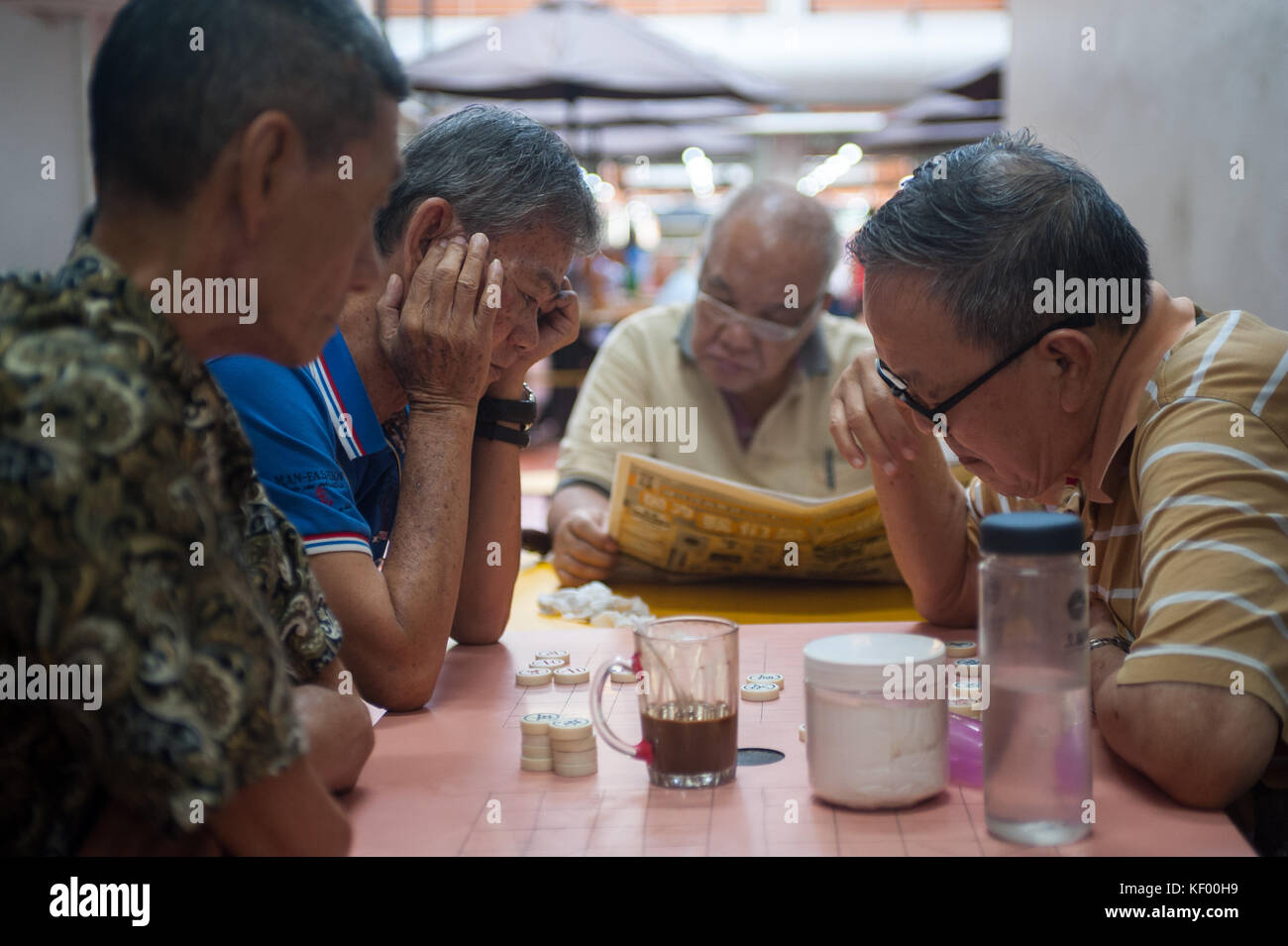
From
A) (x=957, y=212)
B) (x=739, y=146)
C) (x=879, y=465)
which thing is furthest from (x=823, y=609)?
(x=739, y=146)

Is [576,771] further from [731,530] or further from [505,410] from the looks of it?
[731,530]

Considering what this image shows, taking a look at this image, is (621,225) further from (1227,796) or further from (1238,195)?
(1227,796)

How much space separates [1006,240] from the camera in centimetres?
141

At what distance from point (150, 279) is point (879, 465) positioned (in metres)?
1.33

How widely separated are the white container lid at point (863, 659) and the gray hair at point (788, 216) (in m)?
2.09

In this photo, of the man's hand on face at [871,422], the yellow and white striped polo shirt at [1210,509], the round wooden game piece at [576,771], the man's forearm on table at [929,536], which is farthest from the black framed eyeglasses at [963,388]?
Answer: the round wooden game piece at [576,771]

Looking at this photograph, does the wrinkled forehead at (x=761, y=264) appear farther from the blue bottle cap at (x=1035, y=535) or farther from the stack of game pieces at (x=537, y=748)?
the blue bottle cap at (x=1035, y=535)

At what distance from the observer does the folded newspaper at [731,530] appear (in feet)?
7.53

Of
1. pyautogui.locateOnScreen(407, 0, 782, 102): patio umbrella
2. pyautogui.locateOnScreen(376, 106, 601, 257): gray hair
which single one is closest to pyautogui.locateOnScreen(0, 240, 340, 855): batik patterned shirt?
pyautogui.locateOnScreen(376, 106, 601, 257): gray hair

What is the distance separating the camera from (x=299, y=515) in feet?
4.92

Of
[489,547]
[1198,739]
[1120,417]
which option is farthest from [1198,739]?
[489,547]

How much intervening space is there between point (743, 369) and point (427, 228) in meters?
1.46

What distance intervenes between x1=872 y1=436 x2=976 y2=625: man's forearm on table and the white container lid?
84cm

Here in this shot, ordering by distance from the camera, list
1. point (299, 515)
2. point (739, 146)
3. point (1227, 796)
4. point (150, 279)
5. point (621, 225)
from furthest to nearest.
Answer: point (621, 225)
point (739, 146)
point (299, 515)
point (1227, 796)
point (150, 279)
